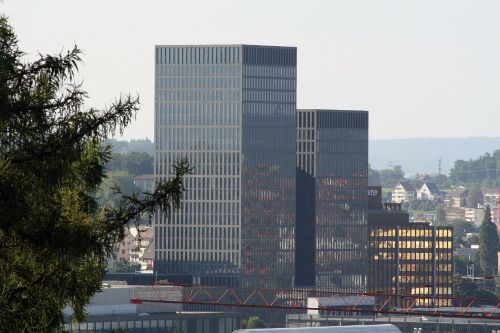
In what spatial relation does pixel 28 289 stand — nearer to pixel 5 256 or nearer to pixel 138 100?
pixel 5 256

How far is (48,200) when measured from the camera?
46.2 m

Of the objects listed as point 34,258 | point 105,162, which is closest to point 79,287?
point 34,258

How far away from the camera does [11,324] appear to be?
144 feet

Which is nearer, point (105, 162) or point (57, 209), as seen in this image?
point (57, 209)

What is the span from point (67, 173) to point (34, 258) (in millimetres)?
2606

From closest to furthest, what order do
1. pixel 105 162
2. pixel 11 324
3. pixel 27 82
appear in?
→ pixel 11 324
pixel 27 82
pixel 105 162

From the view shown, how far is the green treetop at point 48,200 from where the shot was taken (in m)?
44.7

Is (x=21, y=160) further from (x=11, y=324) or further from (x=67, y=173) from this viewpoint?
(x=11, y=324)

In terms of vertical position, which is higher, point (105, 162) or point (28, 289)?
point (105, 162)

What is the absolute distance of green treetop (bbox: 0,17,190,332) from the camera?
1759 inches

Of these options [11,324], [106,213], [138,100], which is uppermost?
[138,100]

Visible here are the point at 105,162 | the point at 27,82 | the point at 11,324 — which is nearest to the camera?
the point at 11,324

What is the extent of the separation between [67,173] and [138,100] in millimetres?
2713

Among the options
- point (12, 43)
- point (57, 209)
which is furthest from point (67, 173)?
point (12, 43)
